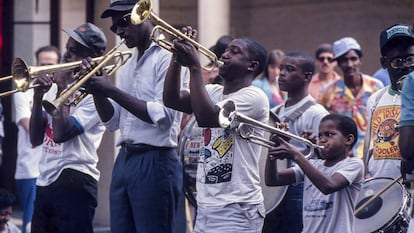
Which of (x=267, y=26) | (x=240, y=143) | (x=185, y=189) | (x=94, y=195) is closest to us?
(x=240, y=143)

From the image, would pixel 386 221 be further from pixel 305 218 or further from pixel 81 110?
pixel 81 110

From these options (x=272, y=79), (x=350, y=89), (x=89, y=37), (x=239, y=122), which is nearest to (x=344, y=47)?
(x=350, y=89)

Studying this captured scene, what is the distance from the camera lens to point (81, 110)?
7934 millimetres

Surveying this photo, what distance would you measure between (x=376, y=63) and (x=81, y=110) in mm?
6288

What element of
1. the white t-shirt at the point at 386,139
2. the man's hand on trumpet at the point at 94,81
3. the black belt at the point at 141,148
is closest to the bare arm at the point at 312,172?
the white t-shirt at the point at 386,139

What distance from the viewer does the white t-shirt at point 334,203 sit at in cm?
738

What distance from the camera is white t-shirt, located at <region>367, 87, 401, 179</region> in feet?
25.4

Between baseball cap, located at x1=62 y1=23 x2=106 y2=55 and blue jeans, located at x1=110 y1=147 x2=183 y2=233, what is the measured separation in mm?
862

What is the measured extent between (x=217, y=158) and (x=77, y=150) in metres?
1.41

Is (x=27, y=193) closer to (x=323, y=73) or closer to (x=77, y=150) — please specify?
(x=77, y=150)

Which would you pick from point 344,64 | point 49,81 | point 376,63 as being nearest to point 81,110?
point 49,81

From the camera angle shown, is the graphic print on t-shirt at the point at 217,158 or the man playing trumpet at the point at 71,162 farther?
the man playing trumpet at the point at 71,162

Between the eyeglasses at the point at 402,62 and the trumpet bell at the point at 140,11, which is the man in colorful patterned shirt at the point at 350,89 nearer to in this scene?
the eyeglasses at the point at 402,62

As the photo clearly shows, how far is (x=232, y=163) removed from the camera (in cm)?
679
